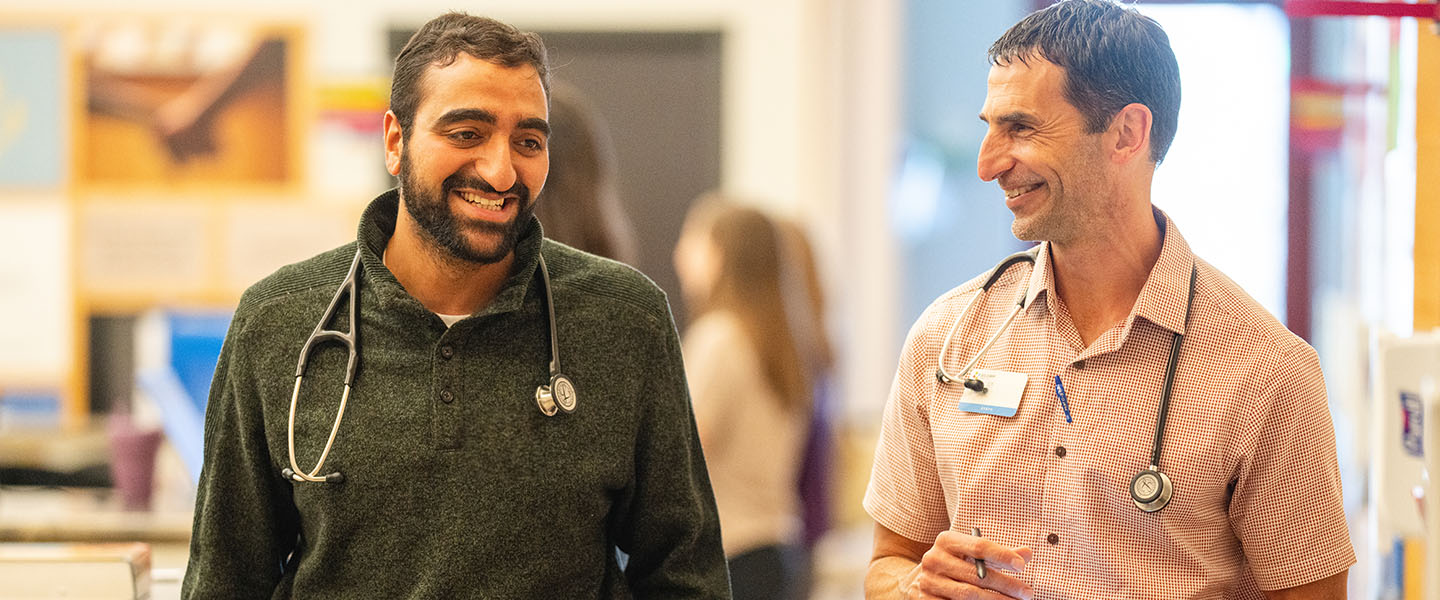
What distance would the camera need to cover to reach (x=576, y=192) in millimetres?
2541

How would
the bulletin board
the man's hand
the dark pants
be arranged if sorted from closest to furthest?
the man's hand
the dark pants
the bulletin board

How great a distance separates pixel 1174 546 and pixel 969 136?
4.39 meters

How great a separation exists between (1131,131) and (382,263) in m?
0.99

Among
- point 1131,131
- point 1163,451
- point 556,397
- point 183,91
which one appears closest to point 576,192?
point 556,397

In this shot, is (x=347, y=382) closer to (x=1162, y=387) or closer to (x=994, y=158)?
(x=994, y=158)

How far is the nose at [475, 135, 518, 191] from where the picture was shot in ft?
5.70

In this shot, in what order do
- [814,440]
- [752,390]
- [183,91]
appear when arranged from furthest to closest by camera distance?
[183,91]
[814,440]
[752,390]

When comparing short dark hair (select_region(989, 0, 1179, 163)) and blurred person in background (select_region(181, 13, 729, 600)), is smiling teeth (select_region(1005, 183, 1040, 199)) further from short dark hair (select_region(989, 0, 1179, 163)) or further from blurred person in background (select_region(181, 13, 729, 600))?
blurred person in background (select_region(181, 13, 729, 600))

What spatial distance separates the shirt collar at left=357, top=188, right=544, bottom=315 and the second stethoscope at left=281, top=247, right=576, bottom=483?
0.11 ft

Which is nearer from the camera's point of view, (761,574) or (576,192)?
(576,192)

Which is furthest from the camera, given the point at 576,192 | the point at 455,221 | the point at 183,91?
the point at 183,91

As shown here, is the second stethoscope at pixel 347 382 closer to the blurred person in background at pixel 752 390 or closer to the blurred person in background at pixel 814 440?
the blurred person in background at pixel 752 390

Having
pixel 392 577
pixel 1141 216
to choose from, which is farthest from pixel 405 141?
pixel 1141 216

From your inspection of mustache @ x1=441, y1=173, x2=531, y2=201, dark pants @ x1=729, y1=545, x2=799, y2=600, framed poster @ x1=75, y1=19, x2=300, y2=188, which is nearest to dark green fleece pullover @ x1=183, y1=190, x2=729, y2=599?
Answer: mustache @ x1=441, y1=173, x2=531, y2=201
